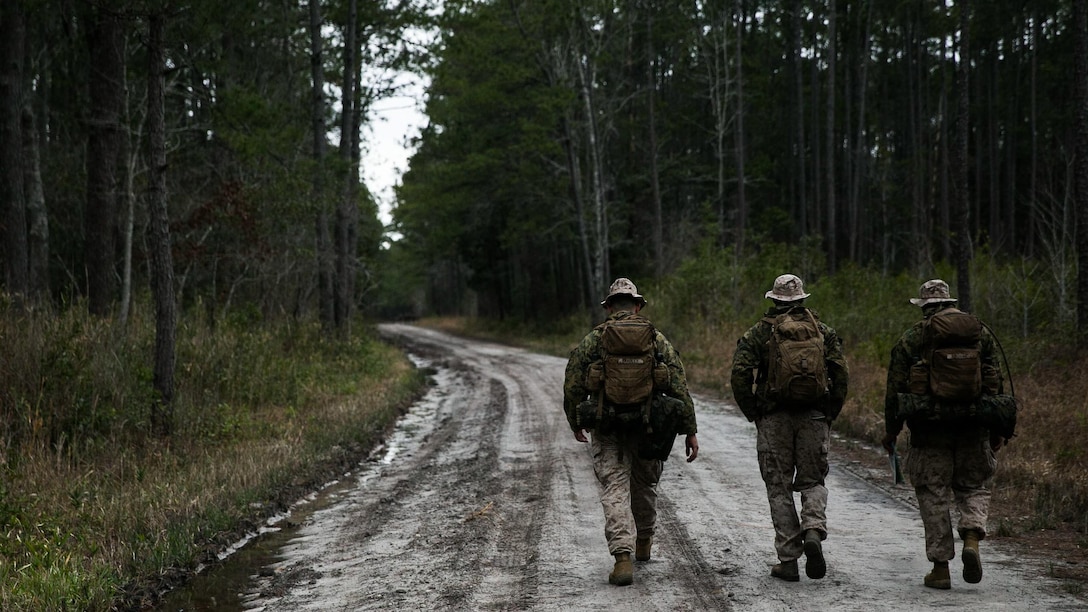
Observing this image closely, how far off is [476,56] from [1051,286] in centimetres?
1910

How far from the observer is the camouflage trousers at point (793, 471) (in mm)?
5613

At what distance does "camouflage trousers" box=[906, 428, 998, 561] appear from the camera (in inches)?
217

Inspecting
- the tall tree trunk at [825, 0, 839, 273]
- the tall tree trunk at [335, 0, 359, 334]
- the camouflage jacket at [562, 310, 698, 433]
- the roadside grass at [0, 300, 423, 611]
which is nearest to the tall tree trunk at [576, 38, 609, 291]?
the tall tree trunk at [825, 0, 839, 273]

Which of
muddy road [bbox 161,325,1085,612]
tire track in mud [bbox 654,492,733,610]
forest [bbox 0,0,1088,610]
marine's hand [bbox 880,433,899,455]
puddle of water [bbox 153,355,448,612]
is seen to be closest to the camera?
tire track in mud [bbox 654,492,733,610]

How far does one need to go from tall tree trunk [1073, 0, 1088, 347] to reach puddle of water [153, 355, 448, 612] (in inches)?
429

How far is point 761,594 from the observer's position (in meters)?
5.26

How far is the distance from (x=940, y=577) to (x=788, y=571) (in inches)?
36.4

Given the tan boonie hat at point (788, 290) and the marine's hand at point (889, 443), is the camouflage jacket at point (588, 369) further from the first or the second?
the marine's hand at point (889, 443)

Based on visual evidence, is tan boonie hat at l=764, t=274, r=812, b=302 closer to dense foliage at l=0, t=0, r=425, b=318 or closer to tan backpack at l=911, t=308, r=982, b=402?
tan backpack at l=911, t=308, r=982, b=402

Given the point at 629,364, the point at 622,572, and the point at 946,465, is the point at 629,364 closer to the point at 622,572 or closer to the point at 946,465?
the point at 622,572

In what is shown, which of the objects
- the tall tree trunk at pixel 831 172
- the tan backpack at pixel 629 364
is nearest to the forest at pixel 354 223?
the tall tree trunk at pixel 831 172

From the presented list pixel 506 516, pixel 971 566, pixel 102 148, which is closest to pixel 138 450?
pixel 506 516

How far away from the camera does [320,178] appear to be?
1911 centimetres

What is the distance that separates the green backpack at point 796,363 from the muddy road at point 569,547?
4.05ft
